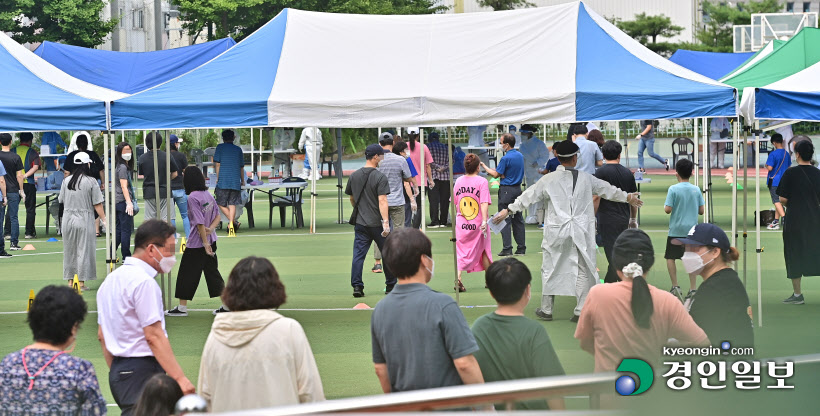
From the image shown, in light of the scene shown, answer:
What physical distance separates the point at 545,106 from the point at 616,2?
5448cm

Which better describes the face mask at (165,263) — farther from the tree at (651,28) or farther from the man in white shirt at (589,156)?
the tree at (651,28)

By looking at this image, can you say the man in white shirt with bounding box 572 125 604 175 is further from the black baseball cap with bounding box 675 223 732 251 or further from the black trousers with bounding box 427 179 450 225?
the black baseball cap with bounding box 675 223 732 251

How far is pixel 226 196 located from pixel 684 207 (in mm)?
9604

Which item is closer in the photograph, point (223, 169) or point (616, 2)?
point (223, 169)

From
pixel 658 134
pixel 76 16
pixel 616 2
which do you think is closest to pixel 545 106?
pixel 76 16

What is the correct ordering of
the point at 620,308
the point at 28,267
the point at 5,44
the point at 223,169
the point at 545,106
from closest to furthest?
the point at 620,308
the point at 545,106
the point at 5,44
the point at 28,267
the point at 223,169

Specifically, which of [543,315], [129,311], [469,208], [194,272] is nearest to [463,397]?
[129,311]

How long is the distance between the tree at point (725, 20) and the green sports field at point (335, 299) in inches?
1376

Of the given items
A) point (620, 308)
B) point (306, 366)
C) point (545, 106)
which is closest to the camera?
point (306, 366)

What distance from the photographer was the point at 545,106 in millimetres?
10414

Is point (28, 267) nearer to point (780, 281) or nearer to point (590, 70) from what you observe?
point (590, 70)

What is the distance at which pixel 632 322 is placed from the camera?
5.42m

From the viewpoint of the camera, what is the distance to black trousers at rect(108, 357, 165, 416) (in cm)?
580

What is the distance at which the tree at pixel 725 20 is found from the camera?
2133 inches
